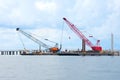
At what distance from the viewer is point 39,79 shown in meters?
78.9

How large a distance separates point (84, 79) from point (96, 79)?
2345 mm

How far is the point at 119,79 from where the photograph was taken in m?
79.6

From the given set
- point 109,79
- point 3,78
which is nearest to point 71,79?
point 109,79

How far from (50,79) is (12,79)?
24.2 feet

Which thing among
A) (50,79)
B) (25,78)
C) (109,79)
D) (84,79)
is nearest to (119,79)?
(109,79)

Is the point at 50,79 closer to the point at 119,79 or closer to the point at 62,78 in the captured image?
the point at 62,78

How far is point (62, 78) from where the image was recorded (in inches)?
3231

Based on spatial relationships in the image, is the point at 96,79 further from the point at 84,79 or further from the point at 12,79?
the point at 12,79

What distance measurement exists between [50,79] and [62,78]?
3.17 meters

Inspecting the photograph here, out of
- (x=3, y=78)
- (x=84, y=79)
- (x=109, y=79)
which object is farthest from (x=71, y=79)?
(x=3, y=78)

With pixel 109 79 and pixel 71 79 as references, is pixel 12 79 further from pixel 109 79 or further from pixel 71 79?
pixel 109 79

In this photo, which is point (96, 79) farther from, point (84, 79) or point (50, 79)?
point (50, 79)

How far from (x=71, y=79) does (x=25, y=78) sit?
9.08 m

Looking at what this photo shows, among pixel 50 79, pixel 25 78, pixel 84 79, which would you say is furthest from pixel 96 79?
pixel 25 78
